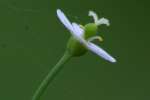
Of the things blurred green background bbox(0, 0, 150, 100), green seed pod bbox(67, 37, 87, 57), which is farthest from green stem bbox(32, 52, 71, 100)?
blurred green background bbox(0, 0, 150, 100)

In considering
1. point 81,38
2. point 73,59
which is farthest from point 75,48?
point 73,59

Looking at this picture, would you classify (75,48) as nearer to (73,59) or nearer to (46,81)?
(46,81)

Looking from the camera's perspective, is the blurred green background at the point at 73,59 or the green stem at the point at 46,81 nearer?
the green stem at the point at 46,81

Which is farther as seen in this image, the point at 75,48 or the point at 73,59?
the point at 73,59

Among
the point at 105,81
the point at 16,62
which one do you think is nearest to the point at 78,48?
the point at 16,62

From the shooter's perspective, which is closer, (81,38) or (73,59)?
(81,38)

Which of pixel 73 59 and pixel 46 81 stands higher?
pixel 73 59

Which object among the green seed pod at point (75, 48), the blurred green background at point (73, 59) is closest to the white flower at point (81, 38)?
the green seed pod at point (75, 48)

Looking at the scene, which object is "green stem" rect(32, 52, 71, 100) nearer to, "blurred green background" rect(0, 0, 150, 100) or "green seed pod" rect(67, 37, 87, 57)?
"green seed pod" rect(67, 37, 87, 57)

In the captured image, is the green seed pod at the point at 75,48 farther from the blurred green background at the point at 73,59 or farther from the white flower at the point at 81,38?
the blurred green background at the point at 73,59
